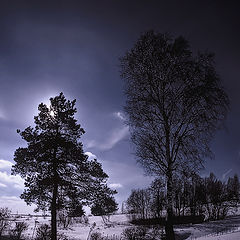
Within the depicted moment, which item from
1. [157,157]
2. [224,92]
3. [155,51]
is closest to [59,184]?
[157,157]

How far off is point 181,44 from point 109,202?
1330cm

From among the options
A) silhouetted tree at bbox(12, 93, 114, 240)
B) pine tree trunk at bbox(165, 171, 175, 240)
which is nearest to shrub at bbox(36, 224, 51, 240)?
silhouetted tree at bbox(12, 93, 114, 240)

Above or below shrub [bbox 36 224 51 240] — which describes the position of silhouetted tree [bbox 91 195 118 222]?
above

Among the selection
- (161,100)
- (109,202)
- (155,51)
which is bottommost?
(109,202)

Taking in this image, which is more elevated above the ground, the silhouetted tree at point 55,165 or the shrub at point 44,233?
the silhouetted tree at point 55,165

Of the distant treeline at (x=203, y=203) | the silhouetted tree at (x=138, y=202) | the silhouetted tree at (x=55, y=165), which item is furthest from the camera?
the silhouetted tree at (x=138, y=202)

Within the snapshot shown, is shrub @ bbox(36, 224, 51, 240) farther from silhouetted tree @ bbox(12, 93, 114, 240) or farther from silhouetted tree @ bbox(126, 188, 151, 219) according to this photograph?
silhouetted tree @ bbox(126, 188, 151, 219)

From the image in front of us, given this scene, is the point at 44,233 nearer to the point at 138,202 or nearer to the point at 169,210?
the point at 169,210

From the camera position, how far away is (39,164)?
15492 mm

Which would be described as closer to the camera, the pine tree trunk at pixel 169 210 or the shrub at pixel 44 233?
the pine tree trunk at pixel 169 210

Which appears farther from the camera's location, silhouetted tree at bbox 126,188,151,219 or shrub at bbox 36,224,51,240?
silhouetted tree at bbox 126,188,151,219

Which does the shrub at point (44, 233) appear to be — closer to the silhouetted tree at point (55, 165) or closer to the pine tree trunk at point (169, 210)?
the silhouetted tree at point (55, 165)

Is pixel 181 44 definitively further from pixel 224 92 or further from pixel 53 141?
pixel 53 141

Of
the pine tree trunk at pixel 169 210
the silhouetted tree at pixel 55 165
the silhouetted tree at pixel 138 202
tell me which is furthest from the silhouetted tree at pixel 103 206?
the silhouetted tree at pixel 138 202
